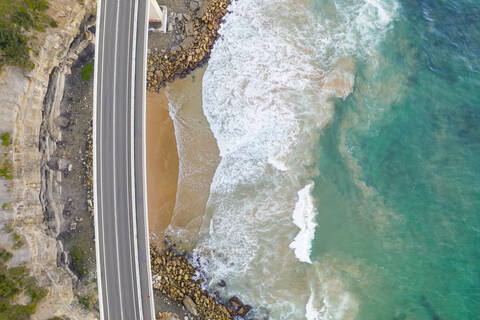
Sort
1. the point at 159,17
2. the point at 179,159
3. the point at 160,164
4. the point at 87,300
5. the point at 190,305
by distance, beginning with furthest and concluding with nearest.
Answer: the point at 179,159 < the point at 160,164 < the point at 159,17 < the point at 190,305 < the point at 87,300

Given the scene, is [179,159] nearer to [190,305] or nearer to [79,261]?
[79,261]

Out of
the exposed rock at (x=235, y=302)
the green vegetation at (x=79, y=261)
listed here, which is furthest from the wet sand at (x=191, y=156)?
the green vegetation at (x=79, y=261)

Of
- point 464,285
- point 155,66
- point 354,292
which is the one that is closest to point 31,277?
point 155,66

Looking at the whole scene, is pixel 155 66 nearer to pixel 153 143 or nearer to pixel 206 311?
pixel 153 143

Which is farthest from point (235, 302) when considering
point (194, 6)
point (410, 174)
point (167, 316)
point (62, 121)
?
point (194, 6)

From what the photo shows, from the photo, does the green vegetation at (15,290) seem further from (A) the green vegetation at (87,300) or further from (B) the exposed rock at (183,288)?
(B) the exposed rock at (183,288)

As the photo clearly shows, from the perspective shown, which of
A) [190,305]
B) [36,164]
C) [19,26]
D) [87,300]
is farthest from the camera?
[190,305]

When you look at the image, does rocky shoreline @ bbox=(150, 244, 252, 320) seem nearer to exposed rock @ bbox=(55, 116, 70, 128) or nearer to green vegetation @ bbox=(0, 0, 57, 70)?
exposed rock @ bbox=(55, 116, 70, 128)
